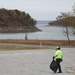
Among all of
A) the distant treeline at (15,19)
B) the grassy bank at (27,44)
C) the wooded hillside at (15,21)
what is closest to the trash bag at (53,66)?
the grassy bank at (27,44)

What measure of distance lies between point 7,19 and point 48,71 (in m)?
156

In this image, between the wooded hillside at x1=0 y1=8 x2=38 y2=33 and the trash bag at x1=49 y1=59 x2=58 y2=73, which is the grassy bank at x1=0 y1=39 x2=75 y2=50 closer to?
the trash bag at x1=49 y1=59 x2=58 y2=73

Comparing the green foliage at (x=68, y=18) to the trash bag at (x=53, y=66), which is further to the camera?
the green foliage at (x=68, y=18)

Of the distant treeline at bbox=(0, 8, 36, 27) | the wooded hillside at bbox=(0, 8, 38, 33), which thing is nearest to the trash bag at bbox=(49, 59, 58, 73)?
the wooded hillside at bbox=(0, 8, 38, 33)

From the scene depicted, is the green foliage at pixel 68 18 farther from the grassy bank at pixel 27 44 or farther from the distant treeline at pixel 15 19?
the distant treeline at pixel 15 19

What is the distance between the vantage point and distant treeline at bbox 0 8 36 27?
178m

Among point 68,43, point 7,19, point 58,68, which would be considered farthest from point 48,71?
point 7,19

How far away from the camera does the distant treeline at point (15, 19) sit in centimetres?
17825

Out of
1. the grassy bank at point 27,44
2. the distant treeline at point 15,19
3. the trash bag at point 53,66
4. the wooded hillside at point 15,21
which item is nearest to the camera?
the trash bag at point 53,66

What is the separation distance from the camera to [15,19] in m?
184

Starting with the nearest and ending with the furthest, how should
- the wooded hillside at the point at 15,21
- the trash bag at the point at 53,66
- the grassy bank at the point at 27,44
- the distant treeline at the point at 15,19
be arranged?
1. the trash bag at the point at 53,66
2. the grassy bank at the point at 27,44
3. the wooded hillside at the point at 15,21
4. the distant treeline at the point at 15,19

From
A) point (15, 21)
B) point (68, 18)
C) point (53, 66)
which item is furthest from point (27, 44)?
point (15, 21)

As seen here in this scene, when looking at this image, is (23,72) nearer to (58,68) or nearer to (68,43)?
Answer: (58,68)

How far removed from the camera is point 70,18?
199ft
